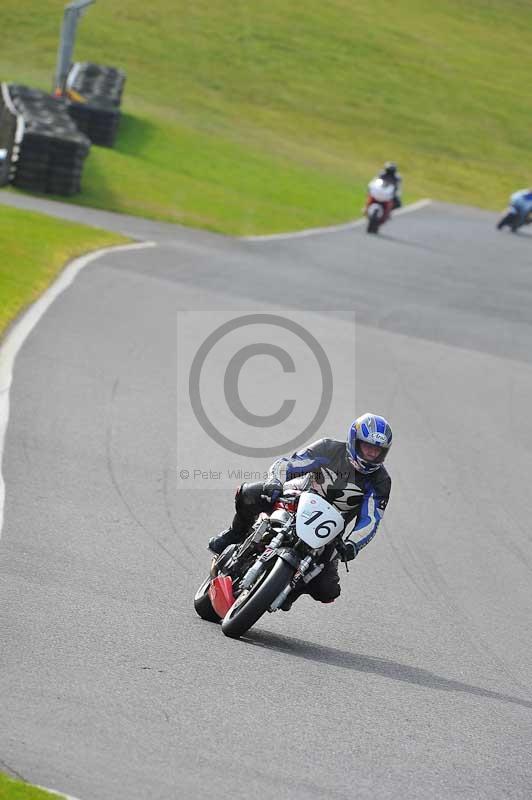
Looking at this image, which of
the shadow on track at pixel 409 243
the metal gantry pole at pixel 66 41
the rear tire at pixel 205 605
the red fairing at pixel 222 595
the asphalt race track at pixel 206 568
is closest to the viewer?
the asphalt race track at pixel 206 568

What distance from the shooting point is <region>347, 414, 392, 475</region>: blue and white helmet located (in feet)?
29.2

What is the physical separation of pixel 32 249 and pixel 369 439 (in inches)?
598

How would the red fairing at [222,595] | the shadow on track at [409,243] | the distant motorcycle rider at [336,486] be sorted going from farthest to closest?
the shadow on track at [409,243], the distant motorcycle rider at [336,486], the red fairing at [222,595]

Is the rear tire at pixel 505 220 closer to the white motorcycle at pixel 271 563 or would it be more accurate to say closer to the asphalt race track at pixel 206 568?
the asphalt race track at pixel 206 568

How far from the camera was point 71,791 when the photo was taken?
5707mm

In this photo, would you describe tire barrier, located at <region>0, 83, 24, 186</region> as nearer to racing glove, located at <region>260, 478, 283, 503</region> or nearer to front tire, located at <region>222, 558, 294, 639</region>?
racing glove, located at <region>260, 478, 283, 503</region>

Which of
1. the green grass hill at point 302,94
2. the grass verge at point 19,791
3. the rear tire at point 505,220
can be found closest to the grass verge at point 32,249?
the green grass hill at point 302,94

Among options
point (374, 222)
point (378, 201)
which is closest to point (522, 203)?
point (378, 201)

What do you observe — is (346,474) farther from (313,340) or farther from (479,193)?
(479,193)

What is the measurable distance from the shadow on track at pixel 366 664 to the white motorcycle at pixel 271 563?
Result: 0.26 meters

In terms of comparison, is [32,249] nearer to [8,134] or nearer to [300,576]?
[8,134]

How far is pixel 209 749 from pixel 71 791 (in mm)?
943

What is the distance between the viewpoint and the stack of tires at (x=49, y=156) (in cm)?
2992

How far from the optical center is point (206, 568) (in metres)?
10.3
